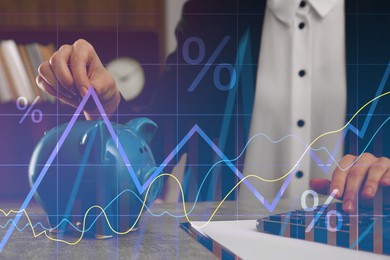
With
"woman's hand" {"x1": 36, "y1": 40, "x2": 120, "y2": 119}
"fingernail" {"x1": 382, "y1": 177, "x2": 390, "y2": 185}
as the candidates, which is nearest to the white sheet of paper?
"fingernail" {"x1": 382, "y1": 177, "x2": 390, "y2": 185}

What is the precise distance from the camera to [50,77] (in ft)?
4.03

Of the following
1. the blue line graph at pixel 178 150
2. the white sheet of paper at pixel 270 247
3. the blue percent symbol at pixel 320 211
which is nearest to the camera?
the white sheet of paper at pixel 270 247

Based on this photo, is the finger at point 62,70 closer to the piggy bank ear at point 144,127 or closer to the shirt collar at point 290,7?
the piggy bank ear at point 144,127

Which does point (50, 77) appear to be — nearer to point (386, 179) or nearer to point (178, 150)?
point (178, 150)

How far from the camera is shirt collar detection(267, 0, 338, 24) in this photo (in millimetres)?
1253

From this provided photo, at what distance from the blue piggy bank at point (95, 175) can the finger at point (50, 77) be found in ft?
0.39

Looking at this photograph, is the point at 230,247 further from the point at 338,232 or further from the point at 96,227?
the point at 96,227

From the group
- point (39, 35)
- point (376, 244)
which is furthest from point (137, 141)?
point (376, 244)

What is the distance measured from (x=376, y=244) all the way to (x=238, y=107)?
441mm

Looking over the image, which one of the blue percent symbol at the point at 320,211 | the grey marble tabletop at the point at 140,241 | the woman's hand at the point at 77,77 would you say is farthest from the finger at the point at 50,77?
the blue percent symbol at the point at 320,211

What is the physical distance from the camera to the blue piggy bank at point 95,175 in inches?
43.1

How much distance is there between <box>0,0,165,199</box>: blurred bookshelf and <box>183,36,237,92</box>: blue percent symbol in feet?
0.20

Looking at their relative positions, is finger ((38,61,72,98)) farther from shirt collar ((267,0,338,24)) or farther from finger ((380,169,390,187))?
finger ((380,169,390,187))

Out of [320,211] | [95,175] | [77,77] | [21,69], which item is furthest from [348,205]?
[21,69]
